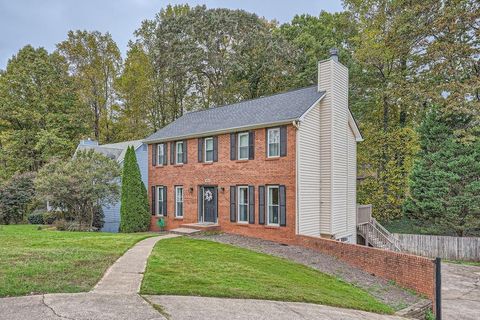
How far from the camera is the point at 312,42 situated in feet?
94.8

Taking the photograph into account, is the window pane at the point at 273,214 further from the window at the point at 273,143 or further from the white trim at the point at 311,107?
the white trim at the point at 311,107

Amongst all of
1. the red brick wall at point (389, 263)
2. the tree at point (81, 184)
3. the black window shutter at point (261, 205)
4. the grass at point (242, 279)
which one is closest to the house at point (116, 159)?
the tree at point (81, 184)

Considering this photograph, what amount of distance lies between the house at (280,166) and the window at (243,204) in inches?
1.9

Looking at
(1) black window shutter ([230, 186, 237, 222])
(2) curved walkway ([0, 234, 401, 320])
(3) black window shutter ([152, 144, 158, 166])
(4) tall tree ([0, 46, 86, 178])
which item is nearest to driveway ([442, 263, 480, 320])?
(2) curved walkway ([0, 234, 401, 320])

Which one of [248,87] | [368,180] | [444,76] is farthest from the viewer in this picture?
[248,87]

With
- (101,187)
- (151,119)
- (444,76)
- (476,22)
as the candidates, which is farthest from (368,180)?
(151,119)

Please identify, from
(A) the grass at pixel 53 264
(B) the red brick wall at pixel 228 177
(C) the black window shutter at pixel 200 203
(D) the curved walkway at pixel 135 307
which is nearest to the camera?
(D) the curved walkway at pixel 135 307

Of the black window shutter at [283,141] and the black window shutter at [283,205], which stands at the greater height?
the black window shutter at [283,141]

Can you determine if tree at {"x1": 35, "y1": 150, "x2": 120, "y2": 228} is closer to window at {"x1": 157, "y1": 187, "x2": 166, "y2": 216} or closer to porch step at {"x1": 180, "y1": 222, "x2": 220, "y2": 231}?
window at {"x1": 157, "y1": 187, "x2": 166, "y2": 216}

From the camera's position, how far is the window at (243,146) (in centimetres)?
1666

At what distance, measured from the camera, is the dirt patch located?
32.8ft

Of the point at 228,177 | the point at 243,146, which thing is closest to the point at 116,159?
the point at 228,177

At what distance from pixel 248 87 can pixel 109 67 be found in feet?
52.2

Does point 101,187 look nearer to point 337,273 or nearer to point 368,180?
point 337,273
